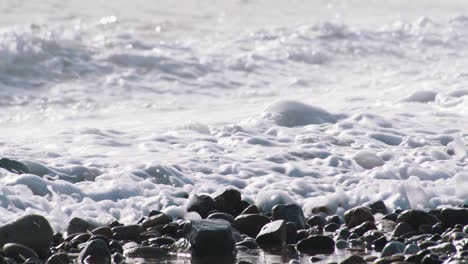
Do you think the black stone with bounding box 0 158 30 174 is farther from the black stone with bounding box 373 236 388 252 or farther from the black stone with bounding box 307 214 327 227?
the black stone with bounding box 373 236 388 252

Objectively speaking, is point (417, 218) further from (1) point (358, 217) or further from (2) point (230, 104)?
(2) point (230, 104)

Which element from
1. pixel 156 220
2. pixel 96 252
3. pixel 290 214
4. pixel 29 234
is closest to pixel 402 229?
pixel 290 214

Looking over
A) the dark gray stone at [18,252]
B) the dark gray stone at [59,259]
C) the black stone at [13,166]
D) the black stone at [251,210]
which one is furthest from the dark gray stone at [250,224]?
the black stone at [13,166]

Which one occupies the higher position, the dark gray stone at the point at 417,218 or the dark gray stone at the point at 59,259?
the dark gray stone at the point at 59,259

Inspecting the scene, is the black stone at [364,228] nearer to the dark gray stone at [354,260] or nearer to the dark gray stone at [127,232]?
the dark gray stone at [354,260]

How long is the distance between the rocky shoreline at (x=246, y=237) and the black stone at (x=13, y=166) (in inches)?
50.1

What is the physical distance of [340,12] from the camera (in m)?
21.8

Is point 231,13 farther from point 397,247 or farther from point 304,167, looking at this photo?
point 397,247

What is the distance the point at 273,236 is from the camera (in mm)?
5754

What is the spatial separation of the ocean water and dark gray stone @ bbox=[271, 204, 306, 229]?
17.4 inches

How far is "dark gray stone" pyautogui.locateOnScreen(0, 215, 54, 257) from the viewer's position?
5.28 m

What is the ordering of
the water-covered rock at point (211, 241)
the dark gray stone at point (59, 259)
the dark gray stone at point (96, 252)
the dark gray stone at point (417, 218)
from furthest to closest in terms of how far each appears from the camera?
1. the dark gray stone at point (417, 218)
2. the water-covered rock at point (211, 241)
3. the dark gray stone at point (96, 252)
4. the dark gray stone at point (59, 259)

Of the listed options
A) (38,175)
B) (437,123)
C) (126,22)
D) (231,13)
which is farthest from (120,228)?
(231,13)

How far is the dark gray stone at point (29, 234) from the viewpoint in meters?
5.28
